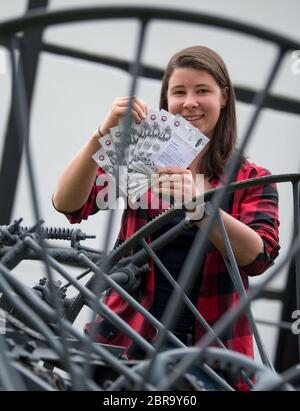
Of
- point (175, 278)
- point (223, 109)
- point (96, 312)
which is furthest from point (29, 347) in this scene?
point (223, 109)

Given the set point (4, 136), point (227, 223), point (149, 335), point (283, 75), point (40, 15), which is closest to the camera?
point (40, 15)

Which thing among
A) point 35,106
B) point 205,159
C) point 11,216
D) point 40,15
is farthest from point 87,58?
point 40,15

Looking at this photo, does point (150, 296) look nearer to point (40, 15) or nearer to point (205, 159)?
point (205, 159)

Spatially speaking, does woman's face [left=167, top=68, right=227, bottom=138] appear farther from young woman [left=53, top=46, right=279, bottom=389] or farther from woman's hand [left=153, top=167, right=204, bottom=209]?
woman's hand [left=153, top=167, right=204, bottom=209]

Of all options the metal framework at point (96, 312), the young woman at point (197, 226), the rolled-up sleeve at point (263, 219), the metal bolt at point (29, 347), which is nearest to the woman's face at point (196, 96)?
the young woman at point (197, 226)

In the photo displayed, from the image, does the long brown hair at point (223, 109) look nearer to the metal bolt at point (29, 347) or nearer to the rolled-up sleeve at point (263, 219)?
the rolled-up sleeve at point (263, 219)

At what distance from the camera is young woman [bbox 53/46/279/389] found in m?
1.20

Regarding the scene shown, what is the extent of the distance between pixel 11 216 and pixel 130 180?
207 centimetres

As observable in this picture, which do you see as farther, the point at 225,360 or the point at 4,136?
the point at 4,136

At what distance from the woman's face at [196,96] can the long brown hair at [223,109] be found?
0.5 inches

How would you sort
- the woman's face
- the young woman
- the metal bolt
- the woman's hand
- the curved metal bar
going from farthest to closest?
the woman's face, the young woman, the woman's hand, the metal bolt, the curved metal bar

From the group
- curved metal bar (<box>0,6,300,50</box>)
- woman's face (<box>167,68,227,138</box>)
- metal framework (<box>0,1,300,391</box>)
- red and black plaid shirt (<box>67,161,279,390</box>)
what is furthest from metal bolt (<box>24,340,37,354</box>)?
woman's face (<box>167,68,227,138</box>)

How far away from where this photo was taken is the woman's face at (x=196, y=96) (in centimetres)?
131

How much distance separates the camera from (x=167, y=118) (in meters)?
1.14
